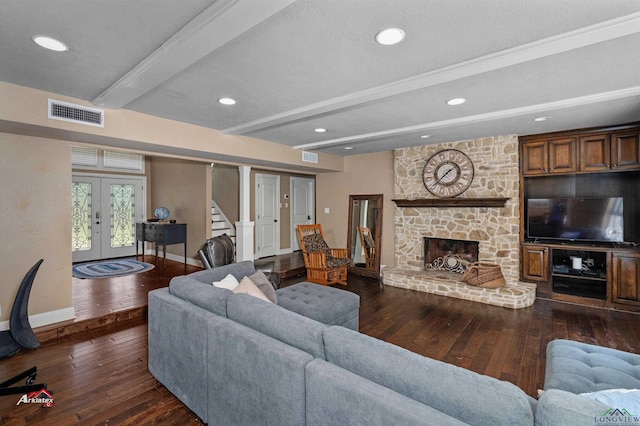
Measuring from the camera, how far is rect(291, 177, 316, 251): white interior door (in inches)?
320

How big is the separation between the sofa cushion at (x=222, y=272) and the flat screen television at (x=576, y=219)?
425cm

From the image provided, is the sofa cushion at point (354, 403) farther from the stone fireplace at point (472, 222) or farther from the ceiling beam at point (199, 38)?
the stone fireplace at point (472, 222)

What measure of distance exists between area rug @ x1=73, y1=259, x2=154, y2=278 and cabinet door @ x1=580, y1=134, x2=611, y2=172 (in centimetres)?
755

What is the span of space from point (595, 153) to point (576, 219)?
93 centimetres

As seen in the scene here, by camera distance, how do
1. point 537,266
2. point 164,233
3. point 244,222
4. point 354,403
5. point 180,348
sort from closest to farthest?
1. point 354,403
2. point 180,348
3. point 537,266
4. point 244,222
5. point 164,233

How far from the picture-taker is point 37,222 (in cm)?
323

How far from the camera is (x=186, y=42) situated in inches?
71.7

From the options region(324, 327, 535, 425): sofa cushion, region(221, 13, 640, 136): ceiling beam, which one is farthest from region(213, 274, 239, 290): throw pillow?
region(221, 13, 640, 136): ceiling beam

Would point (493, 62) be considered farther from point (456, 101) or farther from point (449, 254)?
point (449, 254)

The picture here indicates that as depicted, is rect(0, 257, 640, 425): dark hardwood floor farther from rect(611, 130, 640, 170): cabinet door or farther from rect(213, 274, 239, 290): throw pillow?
rect(611, 130, 640, 170): cabinet door

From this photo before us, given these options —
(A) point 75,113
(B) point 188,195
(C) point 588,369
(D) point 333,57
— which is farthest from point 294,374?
(B) point 188,195

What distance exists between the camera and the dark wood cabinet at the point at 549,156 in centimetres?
426

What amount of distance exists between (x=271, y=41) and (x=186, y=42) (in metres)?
0.51

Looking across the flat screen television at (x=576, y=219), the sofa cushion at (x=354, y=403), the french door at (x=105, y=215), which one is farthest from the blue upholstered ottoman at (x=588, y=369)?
the french door at (x=105, y=215)
